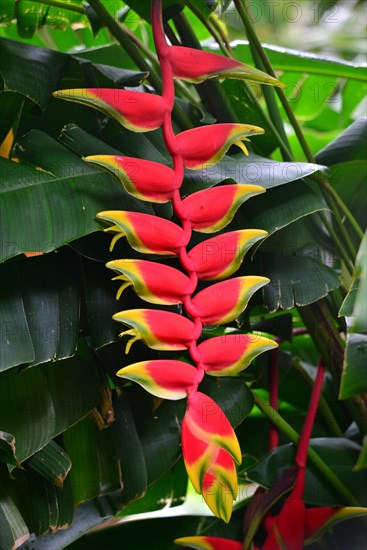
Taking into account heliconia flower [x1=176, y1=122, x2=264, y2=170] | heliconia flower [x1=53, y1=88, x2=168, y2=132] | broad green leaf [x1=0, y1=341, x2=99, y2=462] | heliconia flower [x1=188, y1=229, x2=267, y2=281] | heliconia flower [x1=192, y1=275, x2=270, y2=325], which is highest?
heliconia flower [x1=53, y1=88, x2=168, y2=132]

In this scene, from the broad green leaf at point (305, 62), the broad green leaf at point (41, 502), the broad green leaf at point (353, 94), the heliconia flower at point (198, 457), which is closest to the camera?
the heliconia flower at point (198, 457)

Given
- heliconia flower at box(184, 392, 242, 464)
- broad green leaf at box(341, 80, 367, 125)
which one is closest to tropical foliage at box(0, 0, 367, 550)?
heliconia flower at box(184, 392, 242, 464)

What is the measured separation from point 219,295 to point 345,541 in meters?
A: 0.39

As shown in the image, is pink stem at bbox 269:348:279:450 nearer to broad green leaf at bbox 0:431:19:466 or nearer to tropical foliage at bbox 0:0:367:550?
tropical foliage at bbox 0:0:367:550

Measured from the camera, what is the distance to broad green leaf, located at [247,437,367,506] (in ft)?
1.90

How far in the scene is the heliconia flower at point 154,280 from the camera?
345 mm

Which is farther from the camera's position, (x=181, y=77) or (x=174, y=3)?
(x=174, y=3)

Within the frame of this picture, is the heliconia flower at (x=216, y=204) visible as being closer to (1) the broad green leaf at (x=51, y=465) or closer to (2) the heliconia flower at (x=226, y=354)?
(2) the heliconia flower at (x=226, y=354)

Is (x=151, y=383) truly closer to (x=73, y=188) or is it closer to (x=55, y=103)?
(x=73, y=188)

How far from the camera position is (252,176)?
1.57 ft

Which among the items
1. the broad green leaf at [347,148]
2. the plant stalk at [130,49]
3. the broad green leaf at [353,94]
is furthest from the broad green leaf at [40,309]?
the broad green leaf at [353,94]

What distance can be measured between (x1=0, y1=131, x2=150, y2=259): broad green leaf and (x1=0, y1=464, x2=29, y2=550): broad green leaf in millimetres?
207

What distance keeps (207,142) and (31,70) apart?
9.3 inches

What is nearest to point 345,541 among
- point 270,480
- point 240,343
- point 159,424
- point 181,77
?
point 270,480
